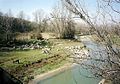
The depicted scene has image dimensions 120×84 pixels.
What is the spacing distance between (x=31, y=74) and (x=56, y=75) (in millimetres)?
2469

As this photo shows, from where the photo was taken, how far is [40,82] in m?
20.6

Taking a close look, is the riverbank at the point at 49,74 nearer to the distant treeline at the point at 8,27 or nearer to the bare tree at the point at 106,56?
the bare tree at the point at 106,56

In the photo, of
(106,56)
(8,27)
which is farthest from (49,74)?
(8,27)

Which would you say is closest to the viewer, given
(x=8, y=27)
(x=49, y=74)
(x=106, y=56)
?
(x=106, y=56)

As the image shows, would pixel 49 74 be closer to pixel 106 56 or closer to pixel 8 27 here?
pixel 106 56

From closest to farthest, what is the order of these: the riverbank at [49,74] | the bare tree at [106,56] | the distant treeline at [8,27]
→ the bare tree at [106,56], the riverbank at [49,74], the distant treeline at [8,27]

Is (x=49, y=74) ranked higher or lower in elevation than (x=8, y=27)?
lower

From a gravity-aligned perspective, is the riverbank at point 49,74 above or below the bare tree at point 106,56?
below

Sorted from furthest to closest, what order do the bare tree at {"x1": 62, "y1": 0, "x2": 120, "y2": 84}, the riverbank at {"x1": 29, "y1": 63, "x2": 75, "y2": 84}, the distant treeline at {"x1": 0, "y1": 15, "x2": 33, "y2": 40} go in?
the distant treeline at {"x1": 0, "y1": 15, "x2": 33, "y2": 40} < the riverbank at {"x1": 29, "y1": 63, "x2": 75, "y2": 84} < the bare tree at {"x1": 62, "y1": 0, "x2": 120, "y2": 84}

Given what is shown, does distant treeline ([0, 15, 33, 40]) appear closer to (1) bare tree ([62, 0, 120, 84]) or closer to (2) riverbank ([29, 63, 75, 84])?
(2) riverbank ([29, 63, 75, 84])

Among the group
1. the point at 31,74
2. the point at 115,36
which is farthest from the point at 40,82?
the point at 115,36

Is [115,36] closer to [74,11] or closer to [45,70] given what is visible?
[74,11]

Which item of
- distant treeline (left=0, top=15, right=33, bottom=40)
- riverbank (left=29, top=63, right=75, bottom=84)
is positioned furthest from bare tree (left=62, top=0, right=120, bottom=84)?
distant treeline (left=0, top=15, right=33, bottom=40)

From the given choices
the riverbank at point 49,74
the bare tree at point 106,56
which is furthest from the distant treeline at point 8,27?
the bare tree at point 106,56
